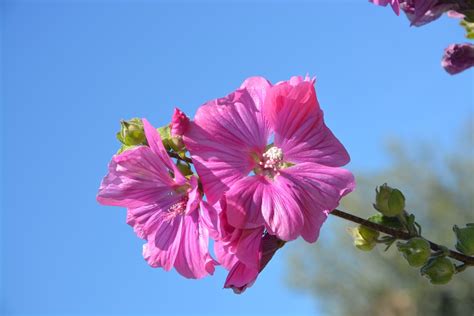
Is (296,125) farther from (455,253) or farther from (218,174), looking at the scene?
(455,253)

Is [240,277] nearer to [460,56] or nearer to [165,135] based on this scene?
[165,135]

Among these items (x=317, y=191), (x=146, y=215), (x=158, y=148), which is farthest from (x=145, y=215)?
(x=317, y=191)

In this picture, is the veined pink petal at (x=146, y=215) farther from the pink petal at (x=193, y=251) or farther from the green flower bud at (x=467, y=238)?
the green flower bud at (x=467, y=238)

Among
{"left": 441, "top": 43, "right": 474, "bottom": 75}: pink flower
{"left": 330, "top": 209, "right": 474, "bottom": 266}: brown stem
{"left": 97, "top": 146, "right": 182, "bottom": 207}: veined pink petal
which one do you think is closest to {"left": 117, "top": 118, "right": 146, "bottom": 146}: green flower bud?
{"left": 97, "top": 146, "right": 182, "bottom": 207}: veined pink petal

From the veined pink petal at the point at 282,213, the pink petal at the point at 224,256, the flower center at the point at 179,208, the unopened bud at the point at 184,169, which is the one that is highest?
the unopened bud at the point at 184,169

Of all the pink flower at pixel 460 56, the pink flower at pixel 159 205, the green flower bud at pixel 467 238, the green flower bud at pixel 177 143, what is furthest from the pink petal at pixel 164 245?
the pink flower at pixel 460 56

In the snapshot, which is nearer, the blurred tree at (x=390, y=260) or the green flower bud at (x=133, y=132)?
the green flower bud at (x=133, y=132)
